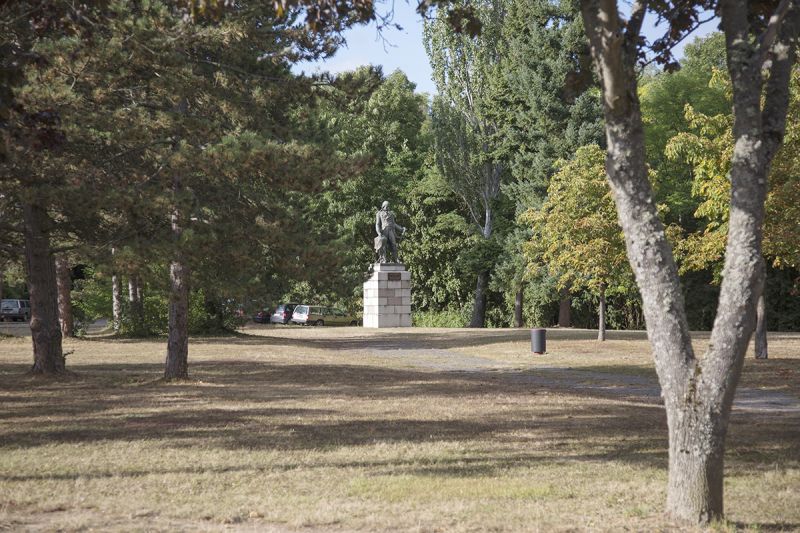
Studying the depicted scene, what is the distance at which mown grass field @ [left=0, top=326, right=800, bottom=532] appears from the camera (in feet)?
21.2

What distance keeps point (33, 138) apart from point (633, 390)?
472 inches

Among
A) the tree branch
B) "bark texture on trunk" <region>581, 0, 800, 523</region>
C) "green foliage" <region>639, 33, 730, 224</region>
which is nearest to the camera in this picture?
"bark texture on trunk" <region>581, 0, 800, 523</region>

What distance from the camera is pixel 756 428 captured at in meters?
11.1

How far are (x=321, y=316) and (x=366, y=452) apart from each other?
46.4 metres

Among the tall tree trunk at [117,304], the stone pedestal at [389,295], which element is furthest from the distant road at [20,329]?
the stone pedestal at [389,295]

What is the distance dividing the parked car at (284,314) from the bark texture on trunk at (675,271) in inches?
2079

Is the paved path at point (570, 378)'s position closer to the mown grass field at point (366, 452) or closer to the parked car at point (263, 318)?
the mown grass field at point (366, 452)

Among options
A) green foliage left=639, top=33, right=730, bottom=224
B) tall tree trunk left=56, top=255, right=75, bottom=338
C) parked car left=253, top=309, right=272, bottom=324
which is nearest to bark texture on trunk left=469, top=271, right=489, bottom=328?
green foliage left=639, top=33, right=730, bottom=224

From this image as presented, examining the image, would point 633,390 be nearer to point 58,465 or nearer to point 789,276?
point 58,465

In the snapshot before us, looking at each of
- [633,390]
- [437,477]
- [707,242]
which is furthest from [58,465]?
[707,242]

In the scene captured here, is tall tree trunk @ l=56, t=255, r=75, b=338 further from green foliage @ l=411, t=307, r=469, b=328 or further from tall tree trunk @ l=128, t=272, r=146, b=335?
green foliage @ l=411, t=307, r=469, b=328

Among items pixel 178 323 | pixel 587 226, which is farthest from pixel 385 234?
pixel 178 323

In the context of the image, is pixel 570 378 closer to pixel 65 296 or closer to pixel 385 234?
pixel 65 296

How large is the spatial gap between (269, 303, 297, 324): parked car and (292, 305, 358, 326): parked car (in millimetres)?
2395
